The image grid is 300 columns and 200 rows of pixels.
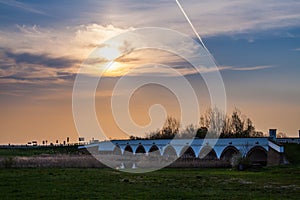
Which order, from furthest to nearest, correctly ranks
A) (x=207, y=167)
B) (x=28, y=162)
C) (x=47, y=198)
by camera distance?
1. (x=207, y=167)
2. (x=28, y=162)
3. (x=47, y=198)

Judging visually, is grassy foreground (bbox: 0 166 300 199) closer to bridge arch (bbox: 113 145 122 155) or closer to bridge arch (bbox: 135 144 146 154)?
bridge arch (bbox: 135 144 146 154)

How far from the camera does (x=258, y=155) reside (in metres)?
58.8

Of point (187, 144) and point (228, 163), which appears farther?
point (187, 144)

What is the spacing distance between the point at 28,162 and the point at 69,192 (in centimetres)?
2460

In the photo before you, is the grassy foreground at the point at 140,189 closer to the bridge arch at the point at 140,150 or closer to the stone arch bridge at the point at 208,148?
the stone arch bridge at the point at 208,148

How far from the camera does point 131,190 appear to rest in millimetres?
25359

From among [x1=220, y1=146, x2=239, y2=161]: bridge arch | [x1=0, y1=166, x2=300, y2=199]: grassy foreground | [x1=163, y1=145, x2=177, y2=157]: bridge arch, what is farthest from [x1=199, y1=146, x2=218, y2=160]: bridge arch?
[x1=0, y1=166, x2=300, y2=199]: grassy foreground

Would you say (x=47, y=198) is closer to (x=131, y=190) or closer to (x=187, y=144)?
(x=131, y=190)

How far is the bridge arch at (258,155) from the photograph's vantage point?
55894 millimetres

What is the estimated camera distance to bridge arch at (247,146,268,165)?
55.9 meters

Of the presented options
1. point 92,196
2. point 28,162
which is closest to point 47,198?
point 92,196

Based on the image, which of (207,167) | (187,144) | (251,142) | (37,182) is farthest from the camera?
(187,144)

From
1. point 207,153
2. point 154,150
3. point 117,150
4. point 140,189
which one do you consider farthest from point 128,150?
point 140,189

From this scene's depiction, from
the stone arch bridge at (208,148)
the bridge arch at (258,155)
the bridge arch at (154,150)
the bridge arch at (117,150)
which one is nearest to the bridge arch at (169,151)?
the stone arch bridge at (208,148)
